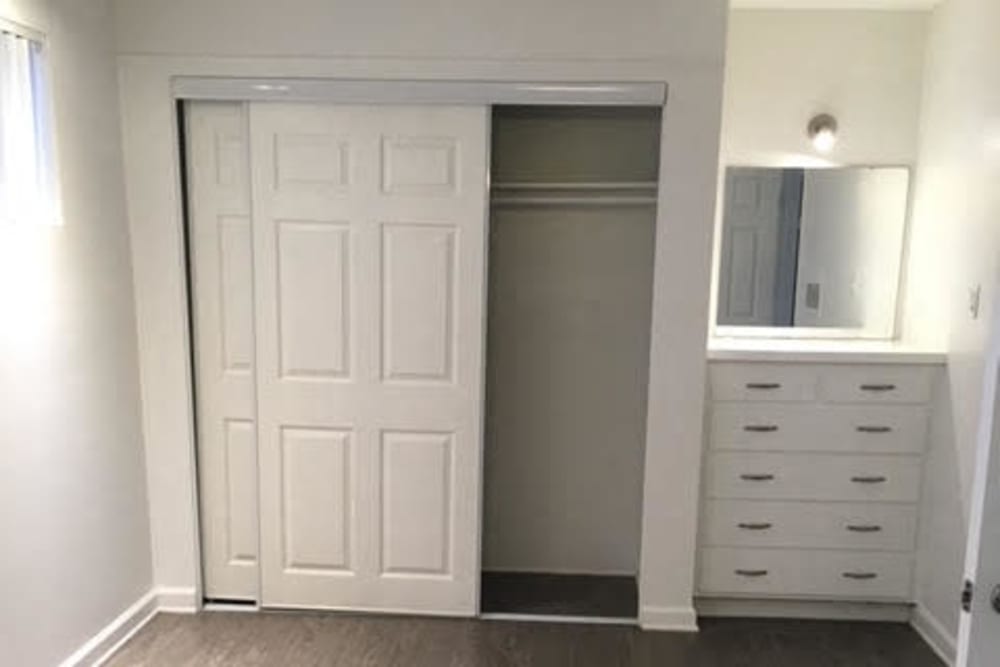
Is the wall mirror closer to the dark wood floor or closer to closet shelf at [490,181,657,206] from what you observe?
closet shelf at [490,181,657,206]

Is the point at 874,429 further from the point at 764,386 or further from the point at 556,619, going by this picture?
the point at 556,619

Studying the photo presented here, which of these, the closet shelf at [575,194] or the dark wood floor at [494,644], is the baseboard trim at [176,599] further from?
the closet shelf at [575,194]

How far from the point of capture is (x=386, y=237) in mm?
2949

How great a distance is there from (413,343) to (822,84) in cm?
208

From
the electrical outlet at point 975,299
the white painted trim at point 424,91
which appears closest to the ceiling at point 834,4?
the white painted trim at point 424,91

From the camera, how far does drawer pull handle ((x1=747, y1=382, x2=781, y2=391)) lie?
9.92 ft

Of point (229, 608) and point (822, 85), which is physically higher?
point (822, 85)

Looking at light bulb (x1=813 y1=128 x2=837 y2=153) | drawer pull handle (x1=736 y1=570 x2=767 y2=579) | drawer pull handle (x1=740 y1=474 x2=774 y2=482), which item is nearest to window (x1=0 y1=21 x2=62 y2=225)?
drawer pull handle (x1=740 y1=474 x2=774 y2=482)

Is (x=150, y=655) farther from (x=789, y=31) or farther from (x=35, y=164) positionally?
(x=789, y=31)

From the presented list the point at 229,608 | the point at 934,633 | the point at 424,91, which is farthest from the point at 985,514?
the point at 229,608

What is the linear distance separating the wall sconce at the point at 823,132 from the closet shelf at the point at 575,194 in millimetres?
731

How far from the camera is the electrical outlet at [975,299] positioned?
8.99 feet

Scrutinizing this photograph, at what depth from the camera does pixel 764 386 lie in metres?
3.03

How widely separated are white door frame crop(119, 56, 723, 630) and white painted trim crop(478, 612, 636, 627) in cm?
11
